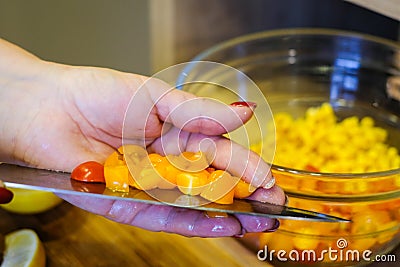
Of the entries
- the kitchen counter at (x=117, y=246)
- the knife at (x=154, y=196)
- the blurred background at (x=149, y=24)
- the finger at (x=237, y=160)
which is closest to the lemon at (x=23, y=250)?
the kitchen counter at (x=117, y=246)

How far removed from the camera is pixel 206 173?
0.75 meters

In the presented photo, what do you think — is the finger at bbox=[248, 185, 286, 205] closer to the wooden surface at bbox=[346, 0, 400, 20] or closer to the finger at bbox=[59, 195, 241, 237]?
the finger at bbox=[59, 195, 241, 237]

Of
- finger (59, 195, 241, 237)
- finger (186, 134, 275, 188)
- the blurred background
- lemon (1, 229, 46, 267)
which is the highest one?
the blurred background

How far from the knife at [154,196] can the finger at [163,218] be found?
0.04m

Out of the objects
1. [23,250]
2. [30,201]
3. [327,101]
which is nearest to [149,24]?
[327,101]

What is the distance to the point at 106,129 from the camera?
2.75 ft

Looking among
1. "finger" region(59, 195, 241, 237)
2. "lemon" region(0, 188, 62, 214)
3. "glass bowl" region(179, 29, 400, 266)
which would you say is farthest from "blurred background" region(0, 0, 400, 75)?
"finger" region(59, 195, 241, 237)

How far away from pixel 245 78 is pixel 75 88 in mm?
352

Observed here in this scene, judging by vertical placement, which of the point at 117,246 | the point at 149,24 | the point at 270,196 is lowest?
the point at 117,246

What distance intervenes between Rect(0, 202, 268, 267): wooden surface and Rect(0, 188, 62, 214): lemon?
13mm

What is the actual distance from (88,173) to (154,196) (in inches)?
3.6

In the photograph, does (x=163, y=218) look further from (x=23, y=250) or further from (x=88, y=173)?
(x=23, y=250)

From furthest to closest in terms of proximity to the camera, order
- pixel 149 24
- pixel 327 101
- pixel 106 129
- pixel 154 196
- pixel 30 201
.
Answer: pixel 149 24
pixel 327 101
pixel 30 201
pixel 106 129
pixel 154 196

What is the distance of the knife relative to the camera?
682 millimetres
